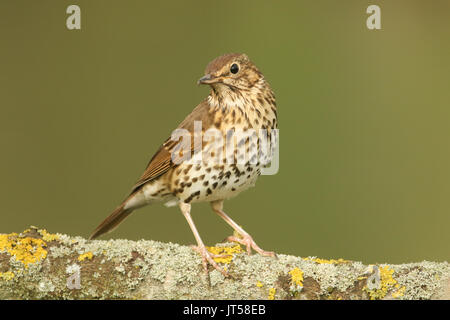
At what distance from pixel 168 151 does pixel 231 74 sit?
0.66m

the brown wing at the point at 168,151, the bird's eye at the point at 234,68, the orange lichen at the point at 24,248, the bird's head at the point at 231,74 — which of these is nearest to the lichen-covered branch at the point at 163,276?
the orange lichen at the point at 24,248

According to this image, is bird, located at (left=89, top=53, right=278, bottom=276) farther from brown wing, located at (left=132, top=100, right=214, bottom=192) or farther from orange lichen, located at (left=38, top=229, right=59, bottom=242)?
orange lichen, located at (left=38, top=229, right=59, bottom=242)

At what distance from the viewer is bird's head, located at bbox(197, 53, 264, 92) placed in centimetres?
378

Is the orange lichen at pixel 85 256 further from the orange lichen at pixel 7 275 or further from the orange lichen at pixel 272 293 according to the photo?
the orange lichen at pixel 272 293

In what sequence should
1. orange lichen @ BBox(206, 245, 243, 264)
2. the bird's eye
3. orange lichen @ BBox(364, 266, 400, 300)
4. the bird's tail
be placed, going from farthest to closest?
the bird's tail
the bird's eye
orange lichen @ BBox(206, 245, 243, 264)
orange lichen @ BBox(364, 266, 400, 300)

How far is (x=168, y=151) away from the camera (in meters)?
4.01

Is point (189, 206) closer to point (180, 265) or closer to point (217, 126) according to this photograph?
point (217, 126)

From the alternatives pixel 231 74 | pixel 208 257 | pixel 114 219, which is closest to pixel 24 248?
pixel 208 257

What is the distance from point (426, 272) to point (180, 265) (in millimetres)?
1153

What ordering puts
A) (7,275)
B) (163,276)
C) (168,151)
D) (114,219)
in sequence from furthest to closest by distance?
(114,219), (168,151), (163,276), (7,275)

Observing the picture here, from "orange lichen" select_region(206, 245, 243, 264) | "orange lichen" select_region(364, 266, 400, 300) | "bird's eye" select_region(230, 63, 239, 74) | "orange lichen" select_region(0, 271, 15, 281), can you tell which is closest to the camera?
"orange lichen" select_region(0, 271, 15, 281)

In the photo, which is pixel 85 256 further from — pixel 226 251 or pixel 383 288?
pixel 383 288

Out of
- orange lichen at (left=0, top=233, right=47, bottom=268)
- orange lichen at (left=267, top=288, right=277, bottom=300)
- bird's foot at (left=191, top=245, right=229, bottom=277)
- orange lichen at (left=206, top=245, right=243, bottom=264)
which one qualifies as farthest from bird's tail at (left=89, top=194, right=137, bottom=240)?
orange lichen at (left=267, top=288, right=277, bottom=300)

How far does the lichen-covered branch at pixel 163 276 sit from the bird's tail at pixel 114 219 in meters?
1.33
